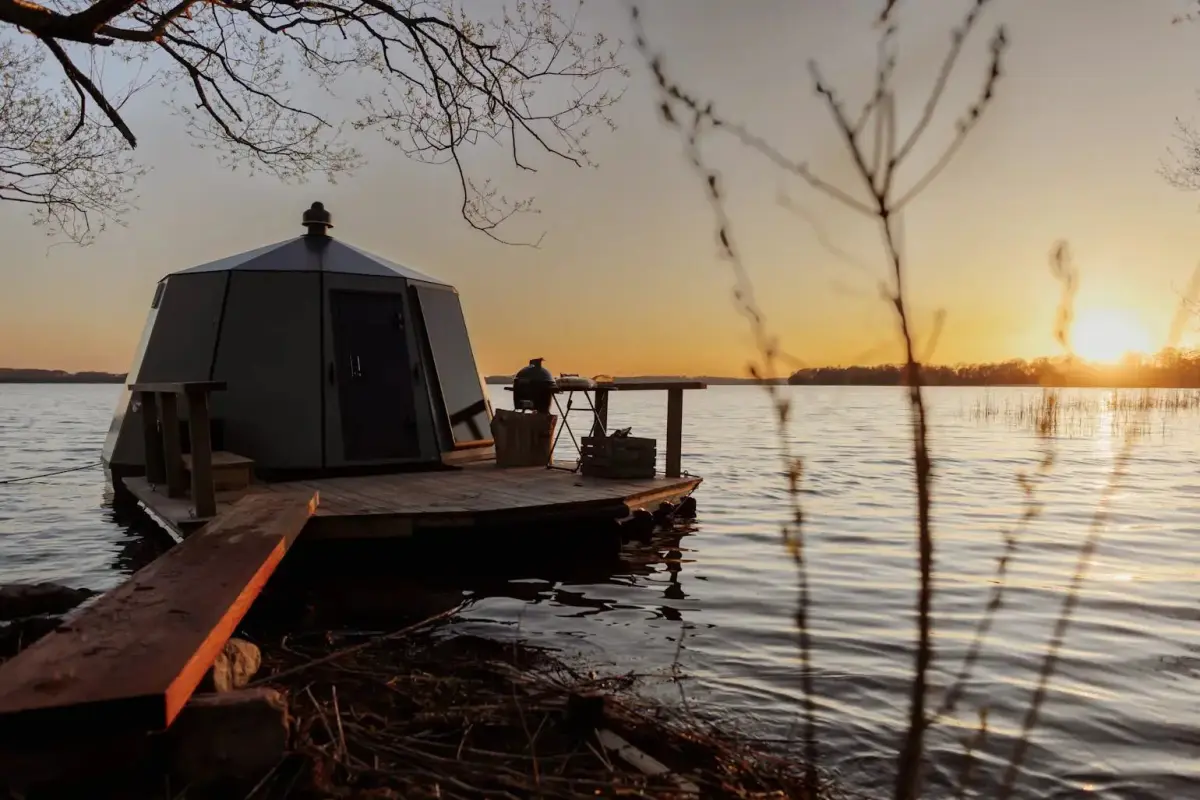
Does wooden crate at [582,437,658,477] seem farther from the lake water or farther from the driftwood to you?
the driftwood

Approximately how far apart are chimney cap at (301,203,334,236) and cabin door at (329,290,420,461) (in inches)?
61.3

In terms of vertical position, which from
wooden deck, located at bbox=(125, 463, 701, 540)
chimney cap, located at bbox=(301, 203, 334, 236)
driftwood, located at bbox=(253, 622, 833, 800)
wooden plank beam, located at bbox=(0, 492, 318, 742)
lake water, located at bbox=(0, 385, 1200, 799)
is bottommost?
lake water, located at bbox=(0, 385, 1200, 799)

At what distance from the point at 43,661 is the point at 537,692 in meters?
2.28

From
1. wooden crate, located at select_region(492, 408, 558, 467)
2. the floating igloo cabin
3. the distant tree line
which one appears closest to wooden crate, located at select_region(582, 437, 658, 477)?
wooden crate, located at select_region(492, 408, 558, 467)

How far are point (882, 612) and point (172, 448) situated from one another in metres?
6.81

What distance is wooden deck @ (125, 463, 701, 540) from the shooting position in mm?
7168

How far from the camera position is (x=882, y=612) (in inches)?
289

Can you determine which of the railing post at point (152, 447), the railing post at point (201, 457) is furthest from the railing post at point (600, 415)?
the railing post at point (152, 447)

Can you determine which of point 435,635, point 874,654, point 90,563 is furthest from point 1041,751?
point 90,563

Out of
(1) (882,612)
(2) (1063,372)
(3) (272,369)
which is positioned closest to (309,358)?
(3) (272,369)

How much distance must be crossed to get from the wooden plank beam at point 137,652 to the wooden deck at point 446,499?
221cm

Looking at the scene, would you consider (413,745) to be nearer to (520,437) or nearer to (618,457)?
(618,457)

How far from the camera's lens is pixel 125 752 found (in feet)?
9.78

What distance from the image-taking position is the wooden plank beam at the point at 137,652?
2.69 metres
